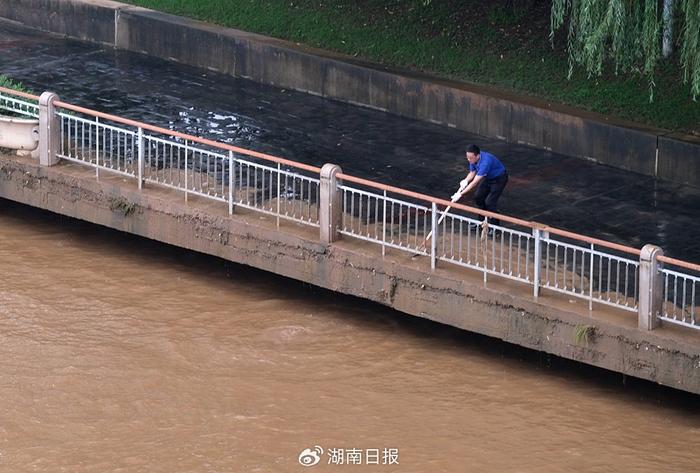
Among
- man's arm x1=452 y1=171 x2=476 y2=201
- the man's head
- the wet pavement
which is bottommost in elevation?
the wet pavement

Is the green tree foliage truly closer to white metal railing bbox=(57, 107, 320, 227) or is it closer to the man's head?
the man's head

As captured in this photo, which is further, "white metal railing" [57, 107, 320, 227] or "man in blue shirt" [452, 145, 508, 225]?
"white metal railing" [57, 107, 320, 227]

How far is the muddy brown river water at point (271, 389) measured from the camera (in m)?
13.8

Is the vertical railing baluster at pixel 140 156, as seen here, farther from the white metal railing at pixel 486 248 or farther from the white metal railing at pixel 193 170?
the white metal railing at pixel 486 248

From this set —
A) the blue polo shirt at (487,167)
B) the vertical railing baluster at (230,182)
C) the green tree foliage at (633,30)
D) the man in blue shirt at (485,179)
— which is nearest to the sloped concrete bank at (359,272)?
the vertical railing baluster at (230,182)

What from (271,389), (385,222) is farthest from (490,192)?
(271,389)

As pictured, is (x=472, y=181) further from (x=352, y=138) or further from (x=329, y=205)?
(x=352, y=138)

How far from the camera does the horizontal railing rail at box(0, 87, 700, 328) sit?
14.6 meters

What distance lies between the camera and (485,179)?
16.4 metres

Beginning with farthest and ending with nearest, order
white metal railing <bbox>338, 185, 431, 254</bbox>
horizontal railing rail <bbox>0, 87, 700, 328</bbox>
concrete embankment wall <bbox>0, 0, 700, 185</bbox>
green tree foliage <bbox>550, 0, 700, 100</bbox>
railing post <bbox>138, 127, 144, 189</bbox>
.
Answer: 1. concrete embankment wall <bbox>0, 0, 700, 185</bbox>
2. green tree foliage <bbox>550, 0, 700, 100</bbox>
3. railing post <bbox>138, 127, 144, 189</bbox>
4. white metal railing <bbox>338, 185, 431, 254</bbox>
5. horizontal railing rail <bbox>0, 87, 700, 328</bbox>

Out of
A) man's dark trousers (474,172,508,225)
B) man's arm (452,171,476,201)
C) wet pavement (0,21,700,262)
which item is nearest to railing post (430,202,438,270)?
man's arm (452,171,476,201)

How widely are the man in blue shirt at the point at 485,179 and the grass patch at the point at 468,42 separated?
14.5 feet

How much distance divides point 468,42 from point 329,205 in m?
7.37

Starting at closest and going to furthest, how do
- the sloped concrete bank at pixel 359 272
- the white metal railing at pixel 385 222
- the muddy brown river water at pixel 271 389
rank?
the muddy brown river water at pixel 271 389
the sloped concrete bank at pixel 359 272
the white metal railing at pixel 385 222
